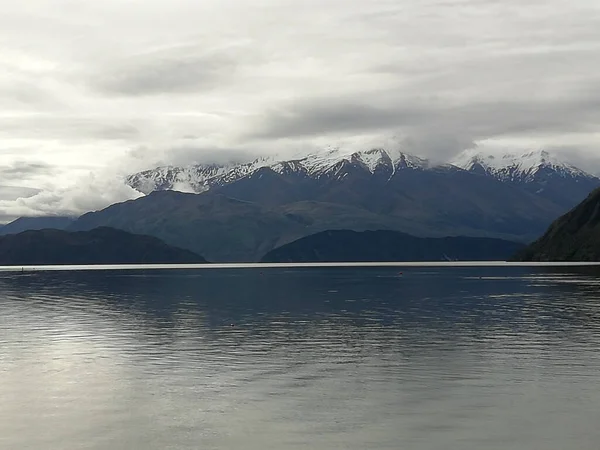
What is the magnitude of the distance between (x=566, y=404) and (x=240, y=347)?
3628cm

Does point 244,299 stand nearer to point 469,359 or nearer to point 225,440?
point 469,359

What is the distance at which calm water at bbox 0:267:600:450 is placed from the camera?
140ft

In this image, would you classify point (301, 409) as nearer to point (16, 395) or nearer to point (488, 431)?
point (488, 431)

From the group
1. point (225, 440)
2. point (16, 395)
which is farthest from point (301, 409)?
point (16, 395)

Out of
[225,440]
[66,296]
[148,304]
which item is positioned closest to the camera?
[225,440]

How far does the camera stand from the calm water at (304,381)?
42625mm

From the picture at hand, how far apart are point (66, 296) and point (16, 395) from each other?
415 ft

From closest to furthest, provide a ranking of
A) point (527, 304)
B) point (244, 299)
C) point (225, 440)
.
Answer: point (225, 440) < point (527, 304) < point (244, 299)

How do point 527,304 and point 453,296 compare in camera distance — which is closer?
point 527,304

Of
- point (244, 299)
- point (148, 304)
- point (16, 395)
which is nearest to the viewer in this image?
point (16, 395)

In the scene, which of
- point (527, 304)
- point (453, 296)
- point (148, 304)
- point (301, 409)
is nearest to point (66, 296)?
point (148, 304)

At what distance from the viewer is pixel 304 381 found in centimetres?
5828

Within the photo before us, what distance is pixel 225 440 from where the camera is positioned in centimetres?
4141

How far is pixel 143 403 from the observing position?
51000 mm
